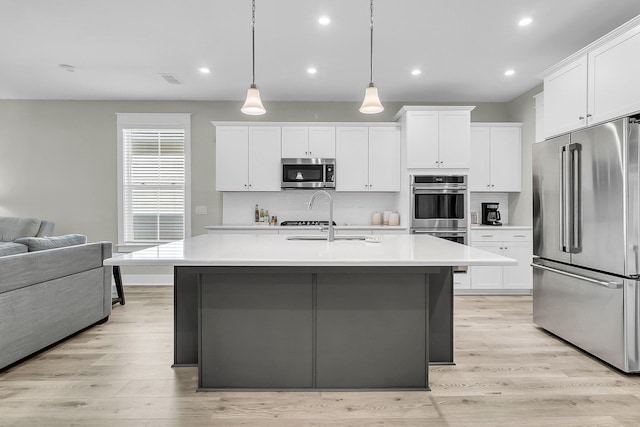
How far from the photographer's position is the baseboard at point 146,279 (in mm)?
5418

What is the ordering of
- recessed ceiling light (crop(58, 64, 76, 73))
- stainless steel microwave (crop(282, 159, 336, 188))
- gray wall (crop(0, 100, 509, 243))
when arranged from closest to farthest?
recessed ceiling light (crop(58, 64, 76, 73)), stainless steel microwave (crop(282, 159, 336, 188)), gray wall (crop(0, 100, 509, 243))

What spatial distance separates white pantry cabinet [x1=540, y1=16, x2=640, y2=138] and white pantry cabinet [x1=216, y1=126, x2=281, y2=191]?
3186 millimetres

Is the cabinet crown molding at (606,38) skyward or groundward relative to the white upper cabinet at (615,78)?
skyward

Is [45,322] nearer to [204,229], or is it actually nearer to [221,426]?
[221,426]

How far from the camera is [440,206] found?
→ 15.8 feet

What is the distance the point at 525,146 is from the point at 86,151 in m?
6.22

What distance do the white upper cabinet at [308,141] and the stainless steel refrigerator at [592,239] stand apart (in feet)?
8.28

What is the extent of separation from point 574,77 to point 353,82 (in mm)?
2361

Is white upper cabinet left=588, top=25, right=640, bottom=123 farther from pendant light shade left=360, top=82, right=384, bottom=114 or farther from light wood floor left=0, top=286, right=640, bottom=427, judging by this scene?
light wood floor left=0, top=286, right=640, bottom=427

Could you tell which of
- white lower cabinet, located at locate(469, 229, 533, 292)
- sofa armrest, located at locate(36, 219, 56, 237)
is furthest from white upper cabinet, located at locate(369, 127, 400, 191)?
sofa armrest, located at locate(36, 219, 56, 237)

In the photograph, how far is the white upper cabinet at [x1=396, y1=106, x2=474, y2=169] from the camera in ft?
15.7

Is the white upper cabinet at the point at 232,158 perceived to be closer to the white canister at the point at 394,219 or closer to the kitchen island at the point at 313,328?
the white canister at the point at 394,219

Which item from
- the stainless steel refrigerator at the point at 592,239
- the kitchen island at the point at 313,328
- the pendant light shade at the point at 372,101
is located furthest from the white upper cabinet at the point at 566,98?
the kitchen island at the point at 313,328

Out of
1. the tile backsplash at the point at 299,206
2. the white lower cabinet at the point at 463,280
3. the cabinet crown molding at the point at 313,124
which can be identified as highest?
the cabinet crown molding at the point at 313,124
